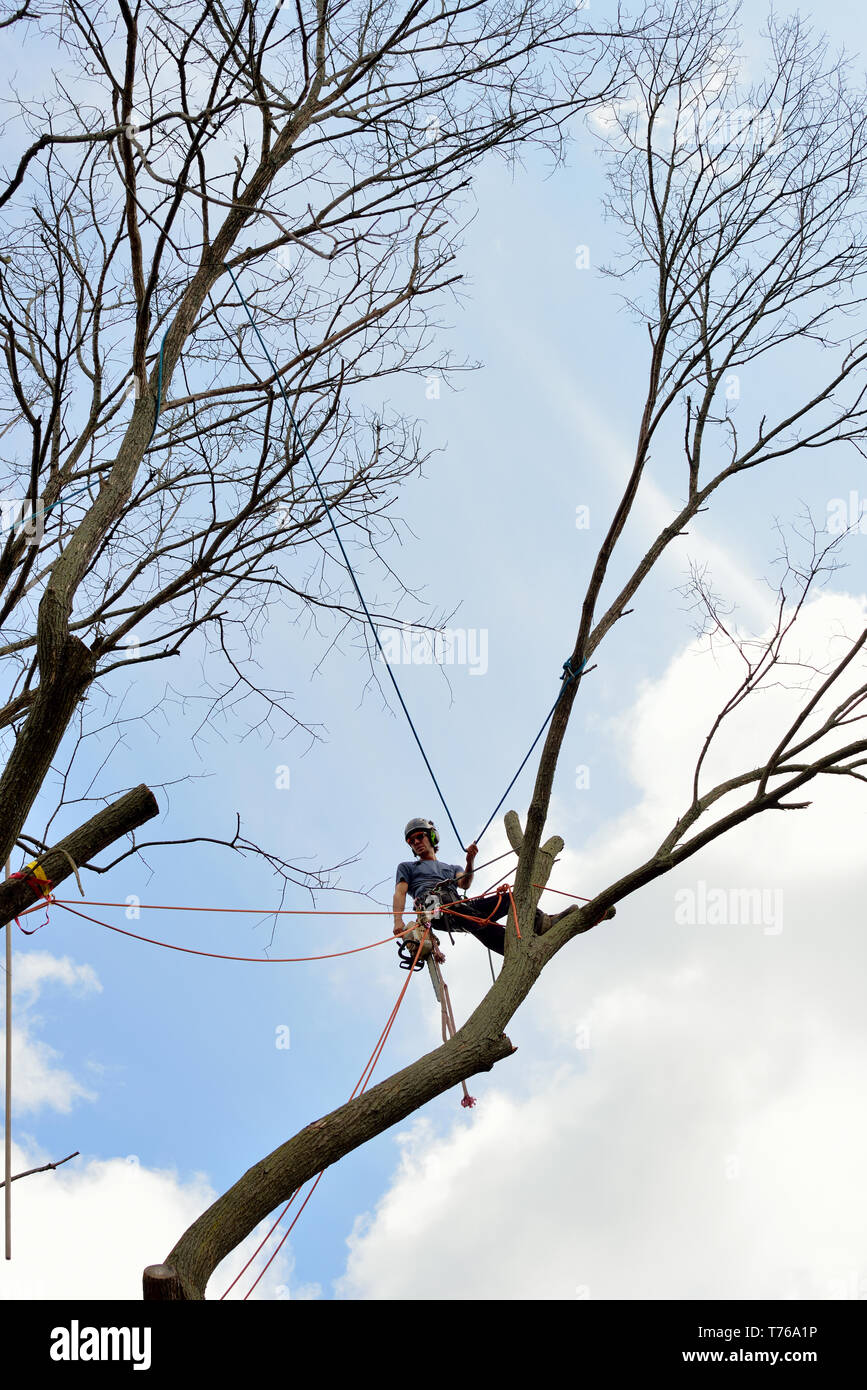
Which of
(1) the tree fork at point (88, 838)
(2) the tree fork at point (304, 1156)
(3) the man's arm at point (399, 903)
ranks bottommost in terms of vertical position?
(2) the tree fork at point (304, 1156)

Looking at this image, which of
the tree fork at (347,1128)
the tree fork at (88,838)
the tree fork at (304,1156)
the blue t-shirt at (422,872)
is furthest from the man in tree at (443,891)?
the tree fork at (88,838)

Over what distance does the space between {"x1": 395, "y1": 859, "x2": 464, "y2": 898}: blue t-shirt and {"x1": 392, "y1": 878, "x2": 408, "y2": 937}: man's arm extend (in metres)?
0.04

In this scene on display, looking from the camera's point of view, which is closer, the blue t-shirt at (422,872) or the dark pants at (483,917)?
the dark pants at (483,917)

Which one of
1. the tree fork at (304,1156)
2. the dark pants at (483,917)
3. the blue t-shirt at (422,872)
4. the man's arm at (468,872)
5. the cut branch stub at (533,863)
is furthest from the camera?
the blue t-shirt at (422,872)

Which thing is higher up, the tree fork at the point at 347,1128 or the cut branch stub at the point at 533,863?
the cut branch stub at the point at 533,863

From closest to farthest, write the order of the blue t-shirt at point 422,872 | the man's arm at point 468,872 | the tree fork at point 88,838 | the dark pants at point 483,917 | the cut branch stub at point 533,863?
the tree fork at point 88,838 → the cut branch stub at point 533,863 → the man's arm at point 468,872 → the dark pants at point 483,917 → the blue t-shirt at point 422,872

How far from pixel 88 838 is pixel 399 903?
2.42 metres

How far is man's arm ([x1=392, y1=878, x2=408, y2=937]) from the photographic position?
18.9 ft

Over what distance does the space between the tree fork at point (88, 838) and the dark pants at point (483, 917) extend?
7.30ft

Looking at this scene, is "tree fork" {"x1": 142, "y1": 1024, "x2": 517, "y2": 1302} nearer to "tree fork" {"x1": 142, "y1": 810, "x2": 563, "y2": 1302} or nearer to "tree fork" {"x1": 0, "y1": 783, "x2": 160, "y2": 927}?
"tree fork" {"x1": 142, "y1": 810, "x2": 563, "y2": 1302}

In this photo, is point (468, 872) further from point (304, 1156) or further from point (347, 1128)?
point (304, 1156)

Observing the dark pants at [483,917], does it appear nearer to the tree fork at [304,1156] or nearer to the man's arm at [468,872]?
the man's arm at [468,872]

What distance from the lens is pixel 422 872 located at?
20.7 feet

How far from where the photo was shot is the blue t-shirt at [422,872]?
20.4ft
